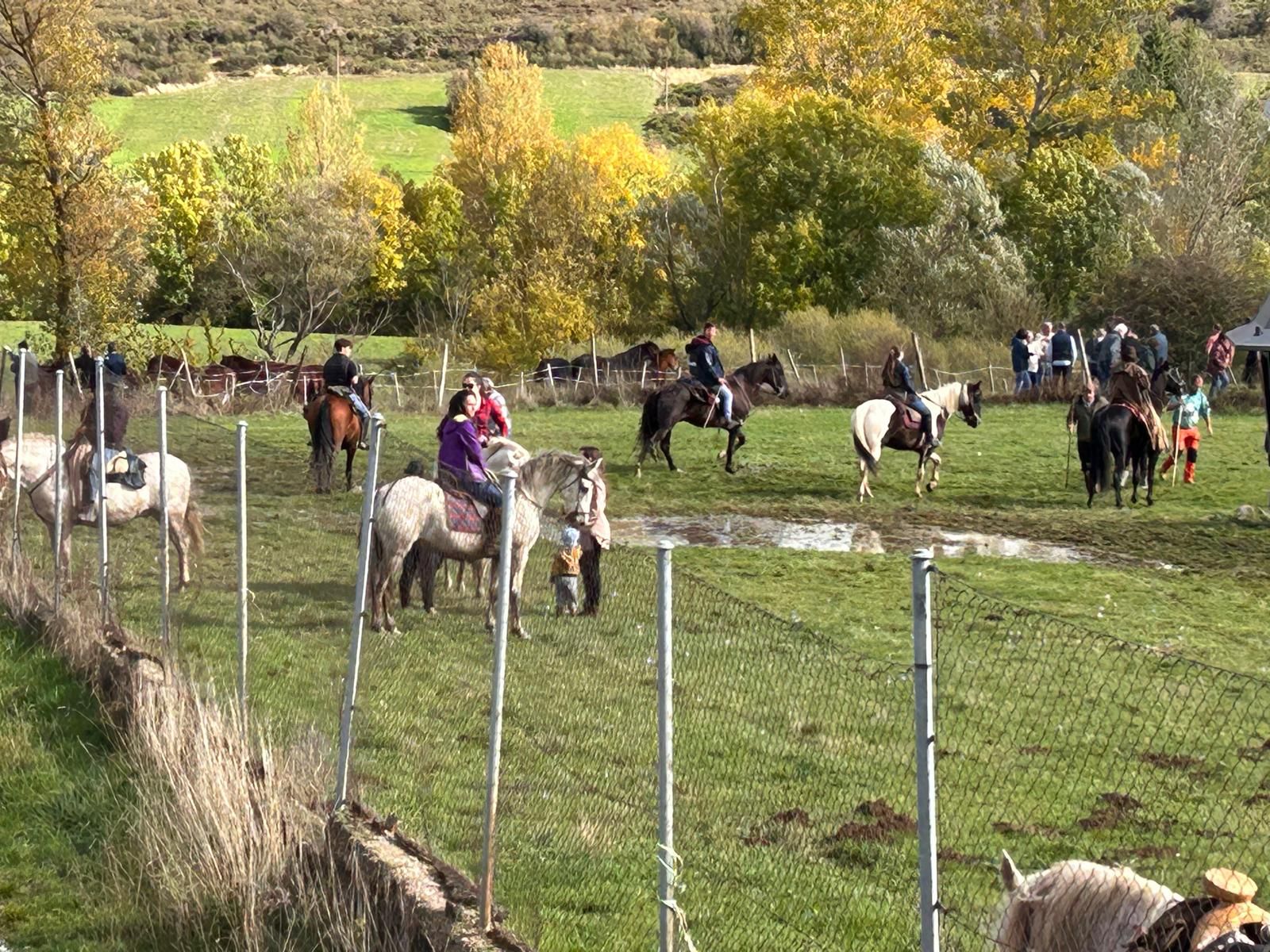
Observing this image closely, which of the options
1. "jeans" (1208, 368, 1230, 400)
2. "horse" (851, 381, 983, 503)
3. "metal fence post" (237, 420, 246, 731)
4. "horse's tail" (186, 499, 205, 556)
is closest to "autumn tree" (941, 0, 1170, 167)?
"jeans" (1208, 368, 1230, 400)

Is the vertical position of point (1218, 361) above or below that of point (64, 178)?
below

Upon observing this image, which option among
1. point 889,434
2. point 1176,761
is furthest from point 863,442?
point 1176,761

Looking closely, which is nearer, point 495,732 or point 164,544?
point 495,732

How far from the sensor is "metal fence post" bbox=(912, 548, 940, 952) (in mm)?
4586

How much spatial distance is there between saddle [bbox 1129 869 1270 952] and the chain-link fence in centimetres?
21

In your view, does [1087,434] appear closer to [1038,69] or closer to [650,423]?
[650,423]

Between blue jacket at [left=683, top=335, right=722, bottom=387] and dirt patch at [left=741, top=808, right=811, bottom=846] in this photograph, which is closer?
dirt patch at [left=741, top=808, right=811, bottom=846]

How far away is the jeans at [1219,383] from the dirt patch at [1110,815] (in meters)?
29.2

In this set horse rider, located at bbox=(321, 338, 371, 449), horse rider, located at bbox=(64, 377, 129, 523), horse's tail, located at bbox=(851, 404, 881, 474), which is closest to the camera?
horse rider, located at bbox=(64, 377, 129, 523)

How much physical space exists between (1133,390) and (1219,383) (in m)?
13.7

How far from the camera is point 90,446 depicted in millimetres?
15805

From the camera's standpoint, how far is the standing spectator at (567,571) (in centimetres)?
770

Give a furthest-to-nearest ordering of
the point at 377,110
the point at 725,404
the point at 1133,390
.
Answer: the point at 377,110
the point at 725,404
the point at 1133,390

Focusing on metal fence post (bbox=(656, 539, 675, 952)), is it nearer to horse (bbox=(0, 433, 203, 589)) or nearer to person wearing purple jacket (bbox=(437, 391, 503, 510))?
horse (bbox=(0, 433, 203, 589))
